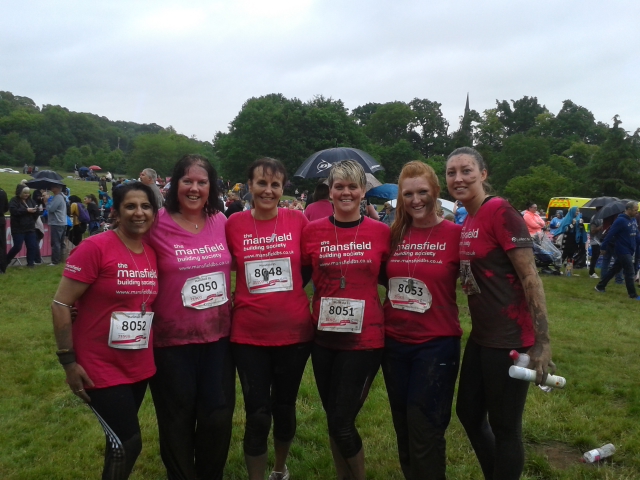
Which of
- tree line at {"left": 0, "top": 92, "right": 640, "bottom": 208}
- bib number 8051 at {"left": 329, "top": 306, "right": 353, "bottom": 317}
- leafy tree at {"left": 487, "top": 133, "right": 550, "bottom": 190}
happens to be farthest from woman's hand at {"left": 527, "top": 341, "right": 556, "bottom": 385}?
leafy tree at {"left": 487, "top": 133, "right": 550, "bottom": 190}

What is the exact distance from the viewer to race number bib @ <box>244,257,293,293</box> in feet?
9.45

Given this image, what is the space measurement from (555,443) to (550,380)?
6.01 feet

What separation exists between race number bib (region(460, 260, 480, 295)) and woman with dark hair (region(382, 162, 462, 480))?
101 mm

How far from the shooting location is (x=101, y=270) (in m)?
2.51

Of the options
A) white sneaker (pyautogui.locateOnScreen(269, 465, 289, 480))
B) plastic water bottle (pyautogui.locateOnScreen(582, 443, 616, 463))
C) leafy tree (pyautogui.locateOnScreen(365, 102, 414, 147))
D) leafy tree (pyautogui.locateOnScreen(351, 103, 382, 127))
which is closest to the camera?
white sneaker (pyautogui.locateOnScreen(269, 465, 289, 480))

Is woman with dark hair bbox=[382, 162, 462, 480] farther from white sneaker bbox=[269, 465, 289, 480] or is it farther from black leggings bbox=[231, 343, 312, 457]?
white sneaker bbox=[269, 465, 289, 480]

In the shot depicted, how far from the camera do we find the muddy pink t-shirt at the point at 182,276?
8.96 feet

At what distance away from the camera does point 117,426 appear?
8.29ft

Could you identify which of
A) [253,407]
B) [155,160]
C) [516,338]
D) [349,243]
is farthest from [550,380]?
[155,160]

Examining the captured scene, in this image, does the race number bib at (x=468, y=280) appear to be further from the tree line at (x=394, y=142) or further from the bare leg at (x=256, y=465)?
the tree line at (x=394, y=142)

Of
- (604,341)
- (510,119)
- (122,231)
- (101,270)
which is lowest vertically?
(604,341)

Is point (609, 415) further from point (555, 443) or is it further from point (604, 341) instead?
point (604, 341)

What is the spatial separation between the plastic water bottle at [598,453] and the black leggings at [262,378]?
214cm

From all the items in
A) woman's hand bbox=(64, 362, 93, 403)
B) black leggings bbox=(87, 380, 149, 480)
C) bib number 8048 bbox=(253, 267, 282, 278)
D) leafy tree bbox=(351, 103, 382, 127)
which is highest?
leafy tree bbox=(351, 103, 382, 127)
